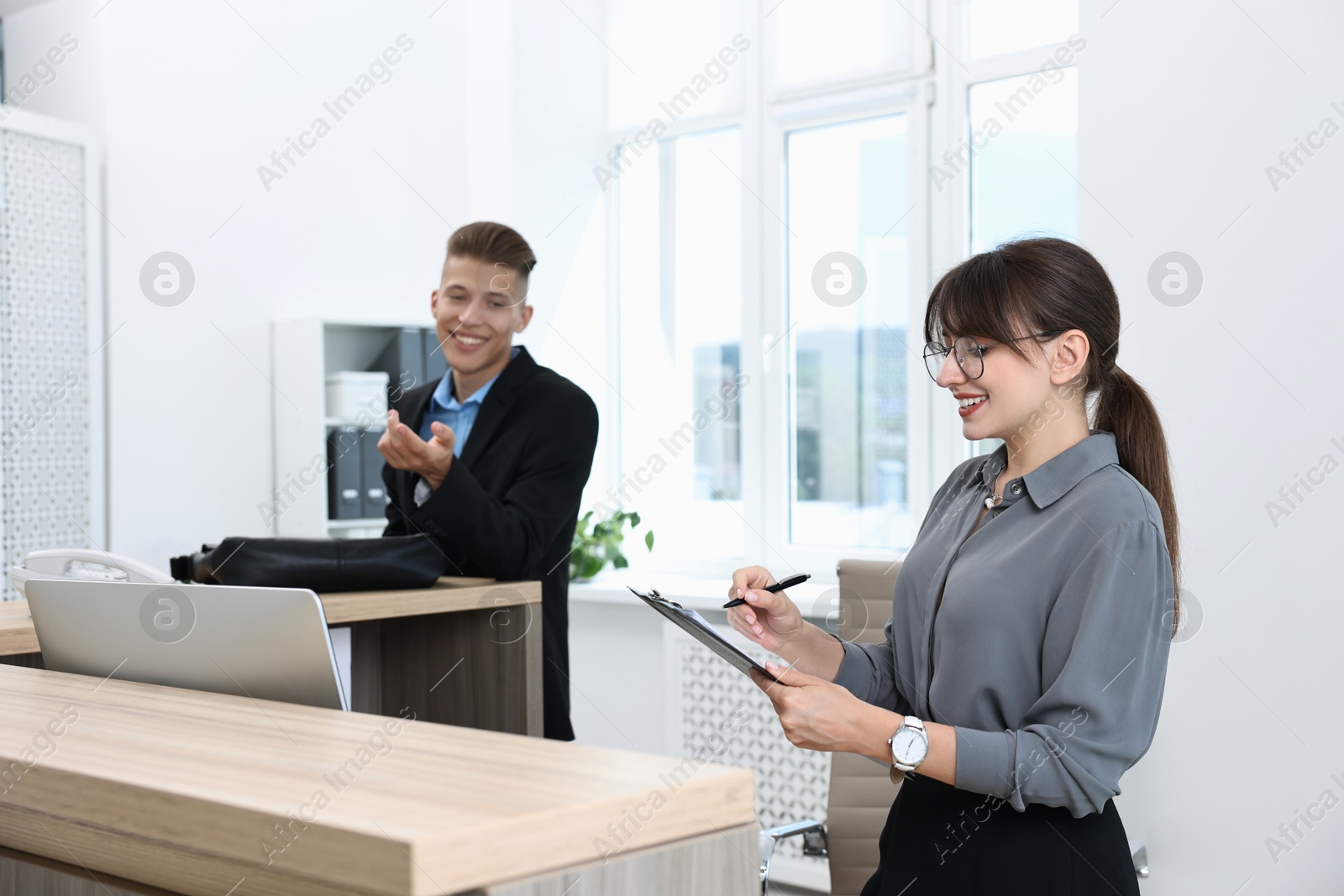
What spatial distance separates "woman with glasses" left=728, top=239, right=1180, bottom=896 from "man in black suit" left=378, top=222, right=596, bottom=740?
62cm

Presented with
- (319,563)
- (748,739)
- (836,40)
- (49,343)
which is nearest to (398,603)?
(319,563)

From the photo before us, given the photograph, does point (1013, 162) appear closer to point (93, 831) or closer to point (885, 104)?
point (885, 104)

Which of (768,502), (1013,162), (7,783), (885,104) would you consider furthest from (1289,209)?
(7,783)

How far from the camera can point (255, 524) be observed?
3.93m

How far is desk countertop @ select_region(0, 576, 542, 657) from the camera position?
1573 mm

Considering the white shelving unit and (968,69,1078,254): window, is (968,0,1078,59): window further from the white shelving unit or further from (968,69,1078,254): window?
the white shelving unit

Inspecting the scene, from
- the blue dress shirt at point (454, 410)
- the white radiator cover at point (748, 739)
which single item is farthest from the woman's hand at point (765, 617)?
the white radiator cover at point (748, 739)

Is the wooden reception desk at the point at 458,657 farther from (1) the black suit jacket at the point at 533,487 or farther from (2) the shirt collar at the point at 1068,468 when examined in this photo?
(2) the shirt collar at the point at 1068,468

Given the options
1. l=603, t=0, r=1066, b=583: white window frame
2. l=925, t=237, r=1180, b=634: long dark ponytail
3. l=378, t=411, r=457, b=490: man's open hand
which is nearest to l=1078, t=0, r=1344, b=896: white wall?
l=603, t=0, r=1066, b=583: white window frame

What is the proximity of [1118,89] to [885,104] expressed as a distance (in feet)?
4.34

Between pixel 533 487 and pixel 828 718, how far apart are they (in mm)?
982

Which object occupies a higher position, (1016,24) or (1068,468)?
(1016,24)

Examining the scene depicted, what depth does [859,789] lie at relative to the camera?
2.37m

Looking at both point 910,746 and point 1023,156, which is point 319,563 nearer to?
point 910,746
